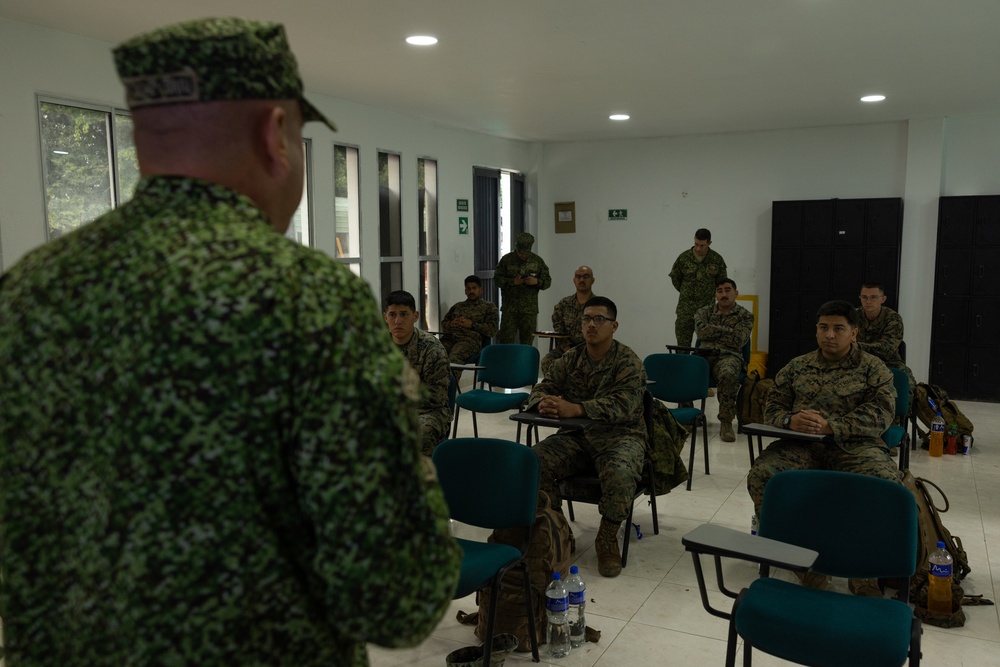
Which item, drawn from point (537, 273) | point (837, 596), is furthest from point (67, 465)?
point (537, 273)

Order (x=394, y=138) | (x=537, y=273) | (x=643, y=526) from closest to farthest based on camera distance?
1. (x=643, y=526)
2. (x=394, y=138)
3. (x=537, y=273)

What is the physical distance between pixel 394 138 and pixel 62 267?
23.7ft

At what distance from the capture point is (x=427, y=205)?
8.60m

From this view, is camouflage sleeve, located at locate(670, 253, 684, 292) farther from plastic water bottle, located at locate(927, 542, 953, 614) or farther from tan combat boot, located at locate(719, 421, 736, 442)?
plastic water bottle, located at locate(927, 542, 953, 614)

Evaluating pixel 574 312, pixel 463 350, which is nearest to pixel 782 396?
pixel 574 312

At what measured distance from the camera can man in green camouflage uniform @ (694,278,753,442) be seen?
6555 mm

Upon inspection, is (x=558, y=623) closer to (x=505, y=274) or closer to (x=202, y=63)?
(x=202, y=63)

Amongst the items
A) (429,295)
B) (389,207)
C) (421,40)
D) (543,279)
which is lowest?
(429,295)

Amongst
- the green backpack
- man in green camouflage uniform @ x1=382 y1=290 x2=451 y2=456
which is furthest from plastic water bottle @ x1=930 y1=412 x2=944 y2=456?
man in green camouflage uniform @ x1=382 y1=290 x2=451 y2=456

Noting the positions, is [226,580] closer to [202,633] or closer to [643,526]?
[202,633]

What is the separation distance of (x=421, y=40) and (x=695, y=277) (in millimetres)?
4636

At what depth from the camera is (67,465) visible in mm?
904

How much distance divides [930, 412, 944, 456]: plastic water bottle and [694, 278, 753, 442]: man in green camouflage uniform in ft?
4.72

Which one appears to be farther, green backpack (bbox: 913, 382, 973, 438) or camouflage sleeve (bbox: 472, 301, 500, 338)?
camouflage sleeve (bbox: 472, 301, 500, 338)
